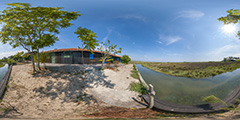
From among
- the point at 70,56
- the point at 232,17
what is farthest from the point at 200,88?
→ the point at 70,56

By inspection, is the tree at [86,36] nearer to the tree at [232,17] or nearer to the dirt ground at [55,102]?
the dirt ground at [55,102]

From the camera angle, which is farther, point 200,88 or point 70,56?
point 70,56

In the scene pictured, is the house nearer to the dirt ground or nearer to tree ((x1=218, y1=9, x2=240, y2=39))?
the dirt ground

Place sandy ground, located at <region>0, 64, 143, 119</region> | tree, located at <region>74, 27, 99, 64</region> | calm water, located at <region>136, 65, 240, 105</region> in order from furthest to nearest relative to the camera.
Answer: tree, located at <region>74, 27, 99, 64</region>
calm water, located at <region>136, 65, 240, 105</region>
sandy ground, located at <region>0, 64, 143, 119</region>

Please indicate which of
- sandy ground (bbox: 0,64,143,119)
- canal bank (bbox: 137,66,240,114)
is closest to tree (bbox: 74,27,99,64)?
sandy ground (bbox: 0,64,143,119)

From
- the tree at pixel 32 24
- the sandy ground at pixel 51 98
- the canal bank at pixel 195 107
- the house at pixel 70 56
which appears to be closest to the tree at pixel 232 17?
the canal bank at pixel 195 107

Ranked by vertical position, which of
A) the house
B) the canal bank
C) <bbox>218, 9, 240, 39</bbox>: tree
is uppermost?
<bbox>218, 9, 240, 39</bbox>: tree

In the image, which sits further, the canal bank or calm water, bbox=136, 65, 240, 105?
calm water, bbox=136, 65, 240, 105

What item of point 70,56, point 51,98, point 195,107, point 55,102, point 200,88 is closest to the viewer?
point 195,107

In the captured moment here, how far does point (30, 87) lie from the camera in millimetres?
6262

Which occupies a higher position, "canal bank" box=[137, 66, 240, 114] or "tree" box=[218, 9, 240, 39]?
"tree" box=[218, 9, 240, 39]

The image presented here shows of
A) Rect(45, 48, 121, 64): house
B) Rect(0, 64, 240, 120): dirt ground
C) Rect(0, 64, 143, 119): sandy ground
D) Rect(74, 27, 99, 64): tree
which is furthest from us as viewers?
Rect(45, 48, 121, 64): house

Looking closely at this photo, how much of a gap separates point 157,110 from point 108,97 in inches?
137

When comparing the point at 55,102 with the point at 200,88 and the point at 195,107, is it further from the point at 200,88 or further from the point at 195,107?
the point at 200,88
